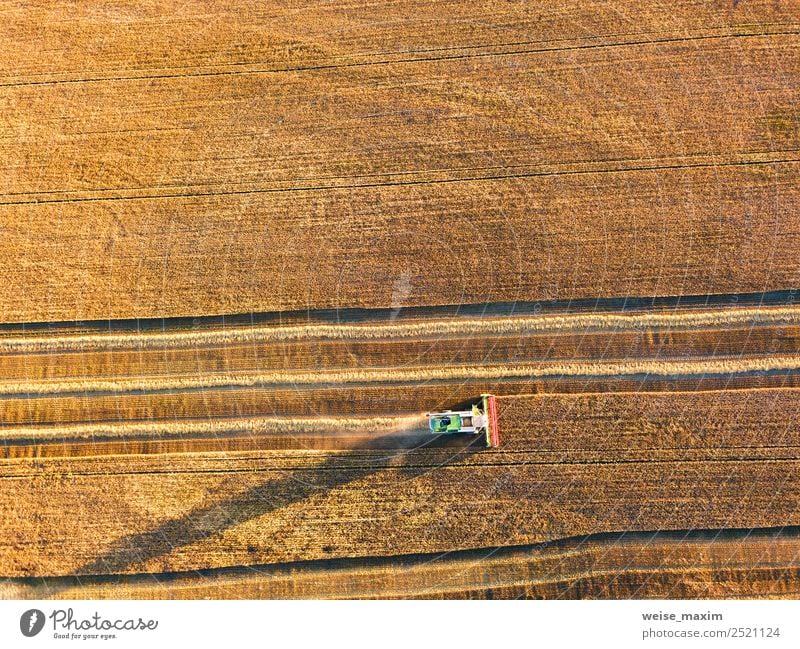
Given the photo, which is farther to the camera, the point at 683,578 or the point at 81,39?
the point at 81,39

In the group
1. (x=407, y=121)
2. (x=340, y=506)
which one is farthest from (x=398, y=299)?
(x=340, y=506)

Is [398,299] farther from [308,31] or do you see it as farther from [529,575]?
[308,31]

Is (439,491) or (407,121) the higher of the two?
(407,121)

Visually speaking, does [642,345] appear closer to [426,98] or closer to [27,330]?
[426,98]

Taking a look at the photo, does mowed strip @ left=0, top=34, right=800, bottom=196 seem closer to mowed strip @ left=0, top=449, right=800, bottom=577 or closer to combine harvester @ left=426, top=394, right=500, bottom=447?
combine harvester @ left=426, top=394, right=500, bottom=447

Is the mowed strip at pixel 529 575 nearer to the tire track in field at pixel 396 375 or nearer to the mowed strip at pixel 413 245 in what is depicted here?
the tire track in field at pixel 396 375
